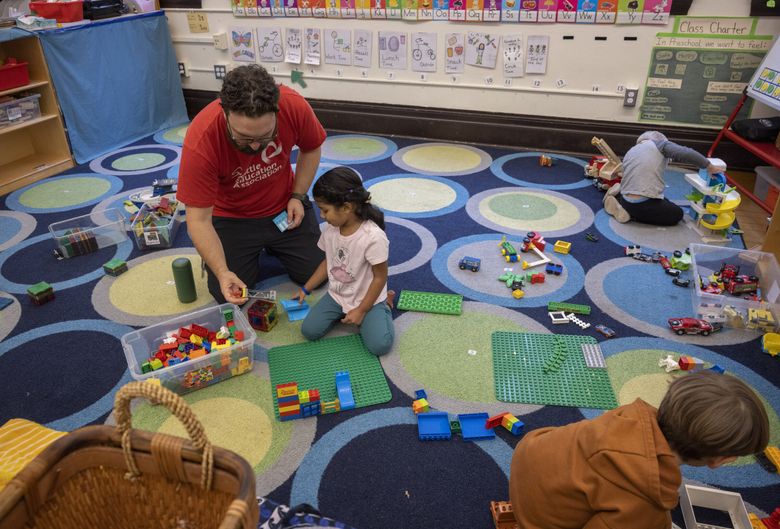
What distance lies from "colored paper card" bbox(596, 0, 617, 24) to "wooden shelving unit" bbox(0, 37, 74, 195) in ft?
12.4

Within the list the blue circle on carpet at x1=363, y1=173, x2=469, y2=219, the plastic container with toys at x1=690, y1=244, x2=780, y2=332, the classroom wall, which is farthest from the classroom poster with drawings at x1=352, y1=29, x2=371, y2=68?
the plastic container with toys at x1=690, y1=244, x2=780, y2=332

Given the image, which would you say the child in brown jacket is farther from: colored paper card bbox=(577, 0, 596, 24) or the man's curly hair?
colored paper card bbox=(577, 0, 596, 24)

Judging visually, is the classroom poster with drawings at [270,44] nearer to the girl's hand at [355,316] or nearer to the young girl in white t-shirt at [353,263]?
the young girl in white t-shirt at [353,263]

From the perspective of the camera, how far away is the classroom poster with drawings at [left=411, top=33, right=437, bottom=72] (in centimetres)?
403

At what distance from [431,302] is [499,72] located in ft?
7.62

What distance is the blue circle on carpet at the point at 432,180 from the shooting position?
126 inches

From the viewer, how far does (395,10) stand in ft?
13.1

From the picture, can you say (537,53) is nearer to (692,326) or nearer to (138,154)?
(692,326)

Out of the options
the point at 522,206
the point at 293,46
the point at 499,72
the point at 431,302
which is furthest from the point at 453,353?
the point at 293,46

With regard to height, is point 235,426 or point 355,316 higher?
point 355,316

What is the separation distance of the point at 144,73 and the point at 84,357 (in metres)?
3.11

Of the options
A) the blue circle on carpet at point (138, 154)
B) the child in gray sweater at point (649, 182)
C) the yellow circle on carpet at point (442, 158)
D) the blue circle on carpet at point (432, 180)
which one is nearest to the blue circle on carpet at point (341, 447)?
the blue circle on carpet at point (432, 180)

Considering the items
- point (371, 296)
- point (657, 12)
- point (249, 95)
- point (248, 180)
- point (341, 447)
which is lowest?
point (341, 447)

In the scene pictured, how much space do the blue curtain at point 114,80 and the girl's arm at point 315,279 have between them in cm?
264
